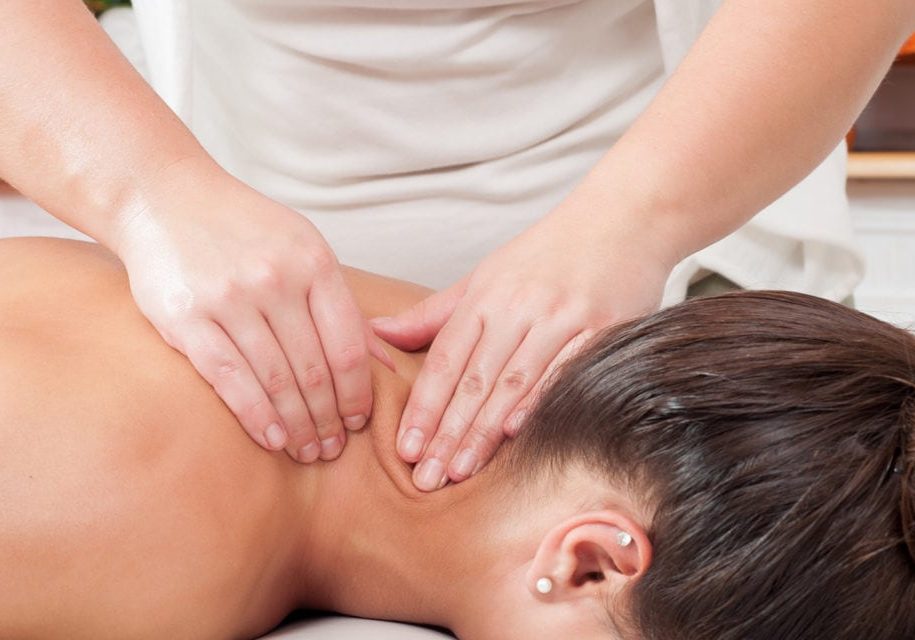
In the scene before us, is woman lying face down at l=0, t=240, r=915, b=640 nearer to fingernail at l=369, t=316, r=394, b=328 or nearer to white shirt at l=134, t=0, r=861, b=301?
fingernail at l=369, t=316, r=394, b=328

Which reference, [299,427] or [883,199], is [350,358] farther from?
[883,199]

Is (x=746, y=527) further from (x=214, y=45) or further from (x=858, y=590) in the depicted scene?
(x=214, y=45)

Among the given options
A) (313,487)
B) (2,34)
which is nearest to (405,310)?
(313,487)

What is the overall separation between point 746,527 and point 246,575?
379mm

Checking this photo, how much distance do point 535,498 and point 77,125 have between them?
0.48 meters

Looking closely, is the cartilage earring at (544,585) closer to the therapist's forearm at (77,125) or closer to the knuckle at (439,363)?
the knuckle at (439,363)

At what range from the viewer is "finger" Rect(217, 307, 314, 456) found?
92 cm

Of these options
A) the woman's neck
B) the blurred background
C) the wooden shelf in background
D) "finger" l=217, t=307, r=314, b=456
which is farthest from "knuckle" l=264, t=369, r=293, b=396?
the wooden shelf in background

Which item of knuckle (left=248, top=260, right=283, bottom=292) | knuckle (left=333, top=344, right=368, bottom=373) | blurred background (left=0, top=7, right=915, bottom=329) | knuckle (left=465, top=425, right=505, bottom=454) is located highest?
knuckle (left=248, top=260, right=283, bottom=292)

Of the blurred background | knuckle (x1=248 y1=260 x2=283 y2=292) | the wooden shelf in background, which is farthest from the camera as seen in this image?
the wooden shelf in background

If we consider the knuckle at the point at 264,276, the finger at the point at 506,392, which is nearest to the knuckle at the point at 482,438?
the finger at the point at 506,392

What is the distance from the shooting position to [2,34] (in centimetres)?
102

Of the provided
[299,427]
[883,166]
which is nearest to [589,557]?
[299,427]

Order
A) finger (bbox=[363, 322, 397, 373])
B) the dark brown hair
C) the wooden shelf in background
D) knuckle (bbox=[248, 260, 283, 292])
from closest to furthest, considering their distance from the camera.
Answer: the dark brown hair
knuckle (bbox=[248, 260, 283, 292])
finger (bbox=[363, 322, 397, 373])
the wooden shelf in background
